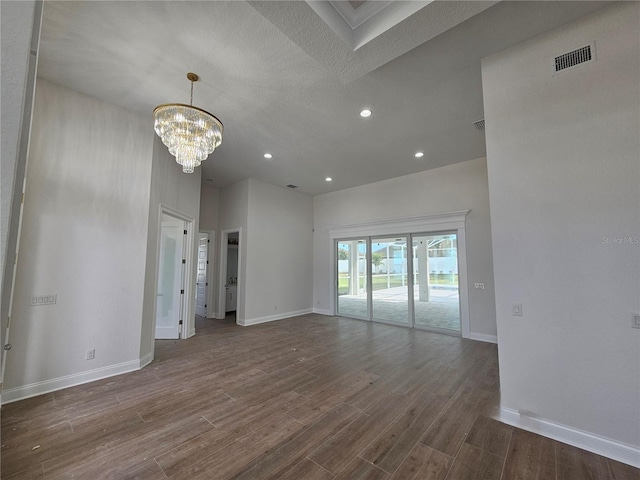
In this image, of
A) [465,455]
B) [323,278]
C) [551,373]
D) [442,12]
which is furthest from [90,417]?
[323,278]

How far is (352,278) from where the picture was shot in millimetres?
7379

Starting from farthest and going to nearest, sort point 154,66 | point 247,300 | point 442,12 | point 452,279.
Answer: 1. point 247,300
2. point 452,279
3. point 154,66
4. point 442,12

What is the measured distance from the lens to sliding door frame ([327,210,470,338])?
17.6 ft

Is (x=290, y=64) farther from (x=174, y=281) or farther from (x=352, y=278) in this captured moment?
(x=352, y=278)

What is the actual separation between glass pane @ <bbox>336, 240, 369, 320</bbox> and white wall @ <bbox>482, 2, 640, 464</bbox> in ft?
14.7

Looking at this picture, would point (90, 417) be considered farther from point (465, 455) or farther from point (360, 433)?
point (465, 455)

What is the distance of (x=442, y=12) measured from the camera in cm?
204

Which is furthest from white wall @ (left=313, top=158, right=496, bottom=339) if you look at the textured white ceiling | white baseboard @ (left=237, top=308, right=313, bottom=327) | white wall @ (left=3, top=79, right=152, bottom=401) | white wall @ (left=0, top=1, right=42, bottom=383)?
white wall @ (left=0, top=1, right=42, bottom=383)

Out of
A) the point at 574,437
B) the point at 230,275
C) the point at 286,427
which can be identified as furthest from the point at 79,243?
the point at 574,437

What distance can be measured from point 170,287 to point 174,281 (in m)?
0.14

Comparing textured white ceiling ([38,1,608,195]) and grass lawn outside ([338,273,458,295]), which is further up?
textured white ceiling ([38,1,608,195])

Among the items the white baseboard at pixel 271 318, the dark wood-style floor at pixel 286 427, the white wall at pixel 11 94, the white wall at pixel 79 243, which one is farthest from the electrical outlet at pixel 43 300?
the white baseboard at pixel 271 318

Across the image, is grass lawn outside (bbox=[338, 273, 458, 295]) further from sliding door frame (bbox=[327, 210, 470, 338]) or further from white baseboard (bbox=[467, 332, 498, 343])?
white baseboard (bbox=[467, 332, 498, 343])

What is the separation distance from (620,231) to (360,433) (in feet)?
8.88
